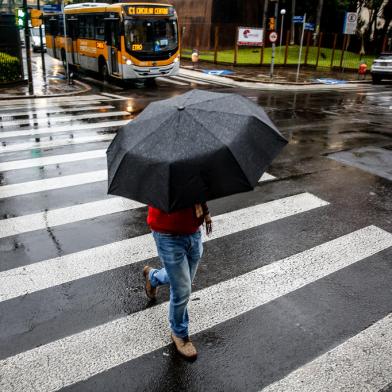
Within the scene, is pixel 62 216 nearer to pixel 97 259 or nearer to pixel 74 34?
pixel 97 259

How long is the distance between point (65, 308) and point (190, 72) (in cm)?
2602

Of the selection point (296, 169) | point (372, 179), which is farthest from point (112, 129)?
point (372, 179)

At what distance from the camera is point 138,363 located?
3746 mm

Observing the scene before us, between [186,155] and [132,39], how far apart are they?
17.9m

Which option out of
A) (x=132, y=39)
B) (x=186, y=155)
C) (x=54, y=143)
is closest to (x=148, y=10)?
(x=132, y=39)

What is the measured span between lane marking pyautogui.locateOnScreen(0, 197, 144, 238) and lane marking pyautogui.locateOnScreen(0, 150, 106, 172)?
2.51 metres

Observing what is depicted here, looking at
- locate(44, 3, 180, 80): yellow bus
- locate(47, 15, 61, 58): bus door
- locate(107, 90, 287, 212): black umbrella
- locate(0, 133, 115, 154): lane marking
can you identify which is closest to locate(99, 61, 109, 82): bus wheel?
locate(44, 3, 180, 80): yellow bus

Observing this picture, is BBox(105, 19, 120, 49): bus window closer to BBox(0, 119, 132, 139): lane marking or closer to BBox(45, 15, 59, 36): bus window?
BBox(0, 119, 132, 139): lane marking

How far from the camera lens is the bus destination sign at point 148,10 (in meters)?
18.8

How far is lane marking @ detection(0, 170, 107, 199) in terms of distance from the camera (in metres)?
7.64

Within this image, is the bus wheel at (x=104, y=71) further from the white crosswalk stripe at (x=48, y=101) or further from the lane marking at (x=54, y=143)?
the lane marking at (x=54, y=143)

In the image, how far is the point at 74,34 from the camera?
24656 millimetres

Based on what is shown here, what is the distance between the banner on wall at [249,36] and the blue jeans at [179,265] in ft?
90.2

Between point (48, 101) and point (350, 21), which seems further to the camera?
point (350, 21)
